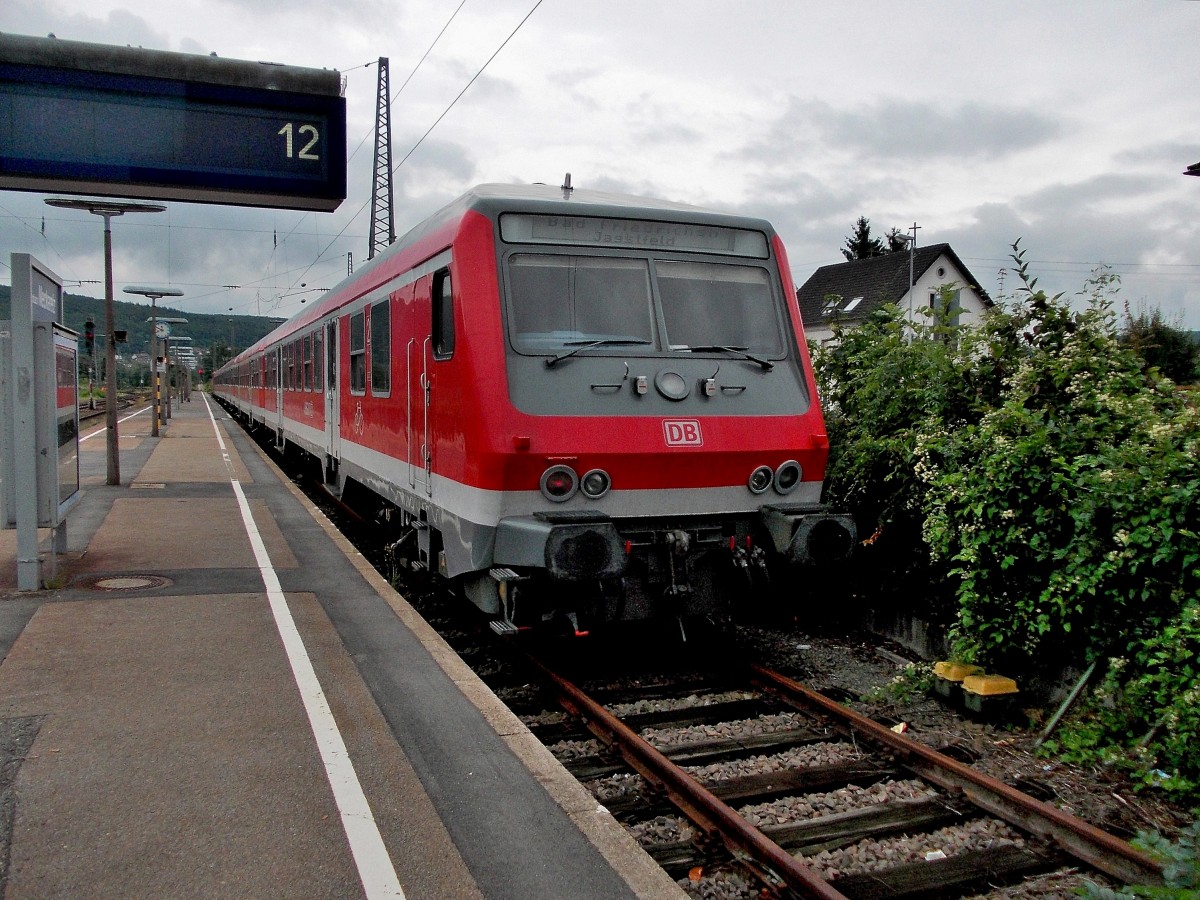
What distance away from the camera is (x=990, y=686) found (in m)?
5.95

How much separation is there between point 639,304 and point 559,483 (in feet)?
4.57

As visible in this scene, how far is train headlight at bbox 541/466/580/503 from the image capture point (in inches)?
229

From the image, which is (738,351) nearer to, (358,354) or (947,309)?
(947,309)

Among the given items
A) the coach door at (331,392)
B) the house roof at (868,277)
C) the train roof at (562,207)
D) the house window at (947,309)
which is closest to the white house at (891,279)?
the house roof at (868,277)

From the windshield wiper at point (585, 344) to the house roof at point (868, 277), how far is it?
34755 millimetres

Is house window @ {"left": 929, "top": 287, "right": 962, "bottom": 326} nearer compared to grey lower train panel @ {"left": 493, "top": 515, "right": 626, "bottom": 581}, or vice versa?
grey lower train panel @ {"left": 493, "top": 515, "right": 626, "bottom": 581}

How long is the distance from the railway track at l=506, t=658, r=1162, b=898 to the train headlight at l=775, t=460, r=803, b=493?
4.14ft

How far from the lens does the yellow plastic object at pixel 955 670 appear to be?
6.17 m

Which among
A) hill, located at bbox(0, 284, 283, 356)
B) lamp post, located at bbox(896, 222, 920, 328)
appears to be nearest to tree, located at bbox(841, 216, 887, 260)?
lamp post, located at bbox(896, 222, 920, 328)

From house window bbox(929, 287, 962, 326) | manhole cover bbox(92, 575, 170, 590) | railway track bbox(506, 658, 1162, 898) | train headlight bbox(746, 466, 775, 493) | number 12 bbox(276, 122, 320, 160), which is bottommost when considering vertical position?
railway track bbox(506, 658, 1162, 898)

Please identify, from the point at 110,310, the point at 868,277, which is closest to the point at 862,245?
the point at 868,277

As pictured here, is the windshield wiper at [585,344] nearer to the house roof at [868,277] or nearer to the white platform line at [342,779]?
the white platform line at [342,779]

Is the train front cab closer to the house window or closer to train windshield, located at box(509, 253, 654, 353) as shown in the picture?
train windshield, located at box(509, 253, 654, 353)

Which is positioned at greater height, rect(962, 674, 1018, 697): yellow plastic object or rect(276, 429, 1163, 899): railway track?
rect(962, 674, 1018, 697): yellow plastic object
